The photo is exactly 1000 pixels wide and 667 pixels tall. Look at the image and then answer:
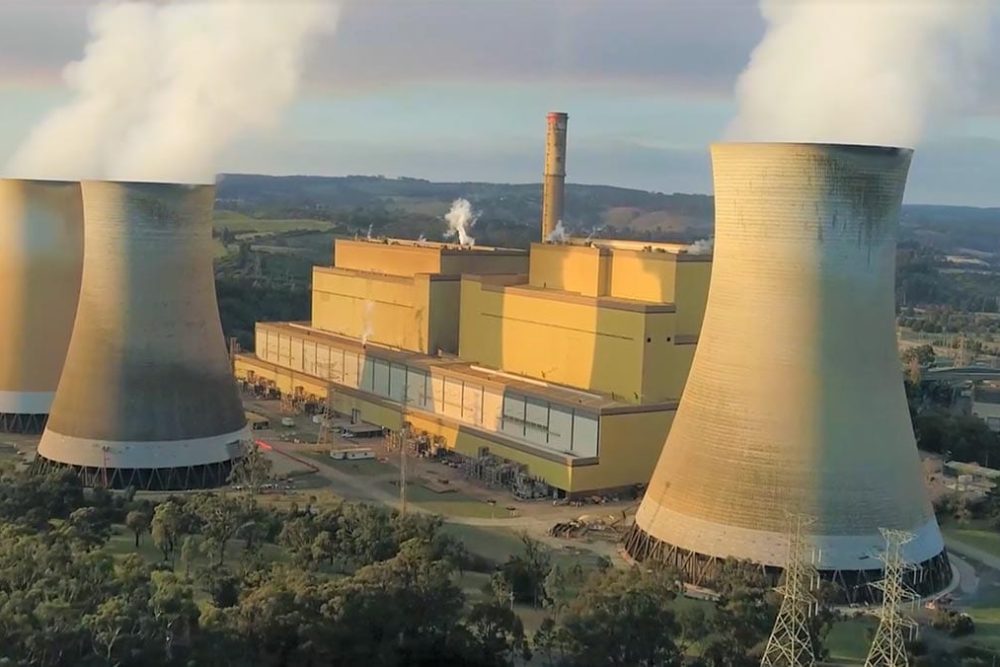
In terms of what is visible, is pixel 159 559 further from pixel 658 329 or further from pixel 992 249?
pixel 992 249

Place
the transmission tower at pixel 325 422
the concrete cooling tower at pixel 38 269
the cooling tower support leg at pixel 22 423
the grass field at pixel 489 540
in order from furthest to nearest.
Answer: the transmission tower at pixel 325 422 < the cooling tower support leg at pixel 22 423 < the concrete cooling tower at pixel 38 269 < the grass field at pixel 489 540

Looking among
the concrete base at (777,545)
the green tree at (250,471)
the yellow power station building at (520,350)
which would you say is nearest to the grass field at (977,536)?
the concrete base at (777,545)

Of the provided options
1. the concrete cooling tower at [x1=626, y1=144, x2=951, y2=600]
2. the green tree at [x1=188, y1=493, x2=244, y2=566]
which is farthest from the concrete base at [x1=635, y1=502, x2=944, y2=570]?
the green tree at [x1=188, y1=493, x2=244, y2=566]

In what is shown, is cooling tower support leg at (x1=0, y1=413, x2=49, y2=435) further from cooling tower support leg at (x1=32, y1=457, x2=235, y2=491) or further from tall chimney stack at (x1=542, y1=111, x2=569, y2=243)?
tall chimney stack at (x1=542, y1=111, x2=569, y2=243)

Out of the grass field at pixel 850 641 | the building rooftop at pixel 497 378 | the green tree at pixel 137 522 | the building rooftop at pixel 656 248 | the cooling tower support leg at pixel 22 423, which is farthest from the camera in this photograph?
the cooling tower support leg at pixel 22 423

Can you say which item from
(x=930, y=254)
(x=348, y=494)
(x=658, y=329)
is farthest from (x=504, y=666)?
(x=930, y=254)

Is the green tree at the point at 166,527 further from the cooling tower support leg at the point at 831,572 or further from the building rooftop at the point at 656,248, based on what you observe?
the building rooftop at the point at 656,248

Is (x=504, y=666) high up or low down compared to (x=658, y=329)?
down

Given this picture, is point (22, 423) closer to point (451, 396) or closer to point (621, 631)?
point (451, 396)
